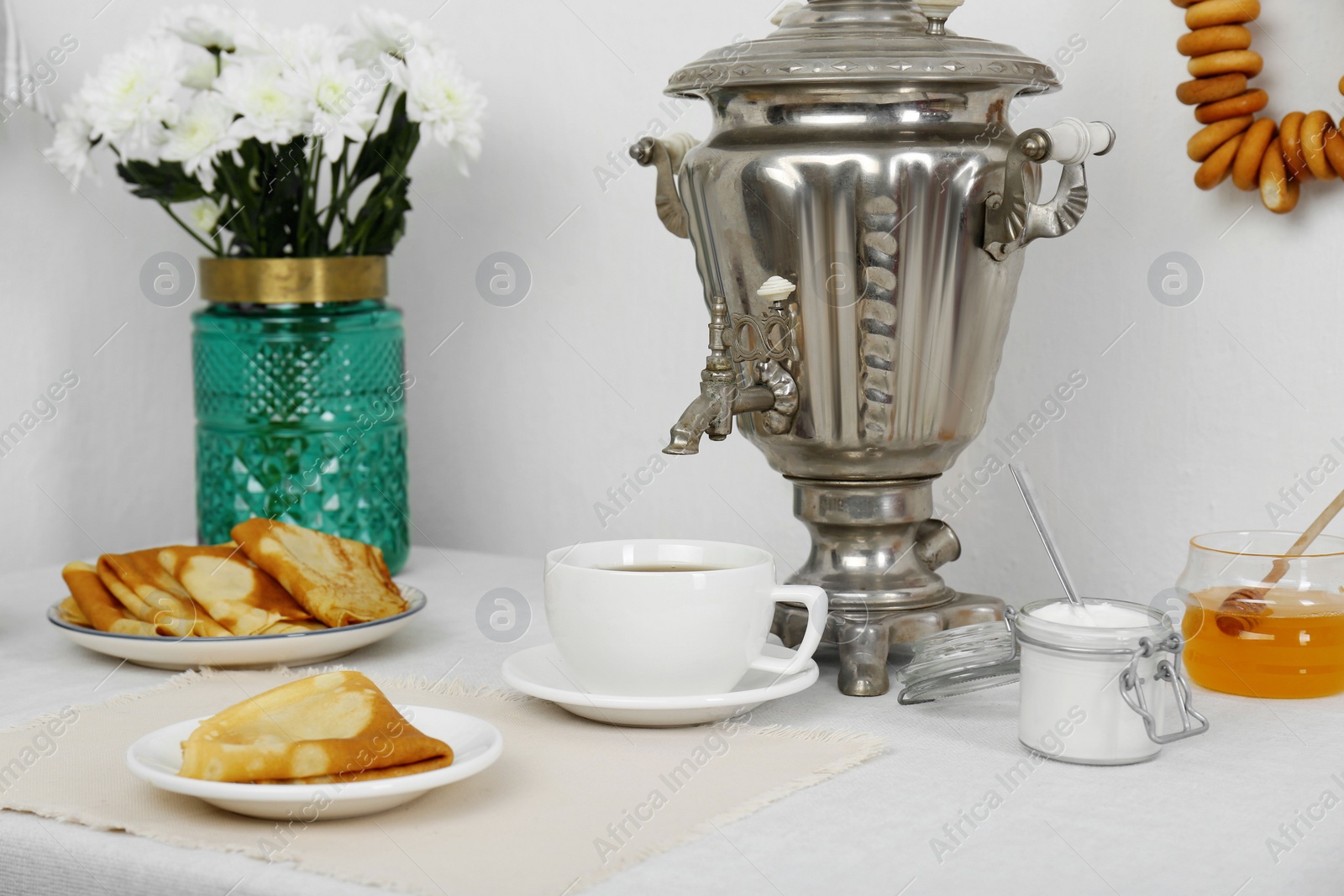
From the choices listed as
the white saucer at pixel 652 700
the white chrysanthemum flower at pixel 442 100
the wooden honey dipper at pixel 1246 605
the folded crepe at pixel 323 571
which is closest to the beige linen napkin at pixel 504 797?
the white saucer at pixel 652 700

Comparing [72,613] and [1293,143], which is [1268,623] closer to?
[1293,143]

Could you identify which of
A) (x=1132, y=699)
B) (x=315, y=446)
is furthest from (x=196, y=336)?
(x=1132, y=699)

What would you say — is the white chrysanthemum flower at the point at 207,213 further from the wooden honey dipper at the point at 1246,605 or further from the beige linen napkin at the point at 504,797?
the wooden honey dipper at the point at 1246,605

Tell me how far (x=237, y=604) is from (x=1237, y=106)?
2.62 feet

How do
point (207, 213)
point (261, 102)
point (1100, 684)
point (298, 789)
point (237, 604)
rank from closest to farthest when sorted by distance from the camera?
1. point (298, 789)
2. point (1100, 684)
3. point (237, 604)
4. point (261, 102)
5. point (207, 213)

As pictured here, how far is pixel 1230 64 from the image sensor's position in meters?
1.00

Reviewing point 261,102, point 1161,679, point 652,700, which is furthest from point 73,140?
point 1161,679

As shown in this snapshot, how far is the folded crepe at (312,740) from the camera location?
64cm

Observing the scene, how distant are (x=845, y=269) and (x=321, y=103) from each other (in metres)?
0.54

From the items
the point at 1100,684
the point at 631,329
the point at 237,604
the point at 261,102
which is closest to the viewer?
the point at 1100,684

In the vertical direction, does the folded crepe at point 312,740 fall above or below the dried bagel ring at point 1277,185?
below

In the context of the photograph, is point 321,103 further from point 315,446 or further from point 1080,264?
point 1080,264

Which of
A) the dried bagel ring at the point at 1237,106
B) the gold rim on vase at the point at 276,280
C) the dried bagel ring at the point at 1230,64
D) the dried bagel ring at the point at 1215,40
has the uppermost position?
the dried bagel ring at the point at 1215,40

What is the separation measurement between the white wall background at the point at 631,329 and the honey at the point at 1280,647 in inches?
9.2
